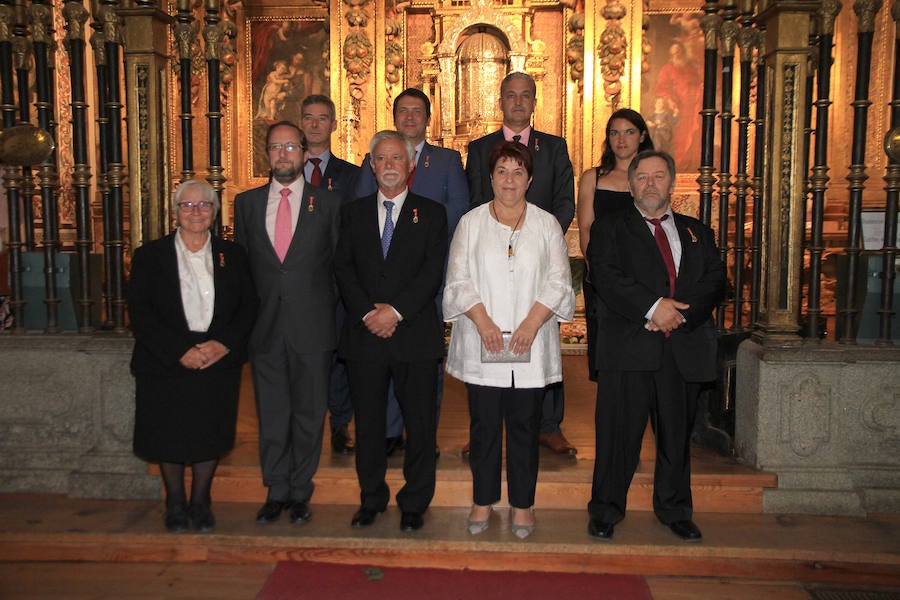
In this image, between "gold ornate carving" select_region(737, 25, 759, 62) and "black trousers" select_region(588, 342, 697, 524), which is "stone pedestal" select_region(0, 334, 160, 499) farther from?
"gold ornate carving" select_region(737, 25, 759, 62)

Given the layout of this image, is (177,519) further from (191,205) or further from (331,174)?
(331,174)

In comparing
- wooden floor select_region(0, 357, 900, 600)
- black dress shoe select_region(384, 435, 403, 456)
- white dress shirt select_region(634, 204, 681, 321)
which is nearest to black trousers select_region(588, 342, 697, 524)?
wooden floor select_region(0, 357, 900, 600)

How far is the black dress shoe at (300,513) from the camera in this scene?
3600mm

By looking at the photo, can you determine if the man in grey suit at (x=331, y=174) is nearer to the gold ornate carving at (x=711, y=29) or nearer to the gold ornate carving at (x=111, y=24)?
the gold ornate carving at (x=111, y=24)

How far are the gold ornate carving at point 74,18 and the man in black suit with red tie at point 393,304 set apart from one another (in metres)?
1.87

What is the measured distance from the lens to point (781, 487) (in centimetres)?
383

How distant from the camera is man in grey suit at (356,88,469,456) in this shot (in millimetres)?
3885

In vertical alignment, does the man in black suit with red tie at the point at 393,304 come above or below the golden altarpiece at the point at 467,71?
below

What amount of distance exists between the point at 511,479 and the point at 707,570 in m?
0.92

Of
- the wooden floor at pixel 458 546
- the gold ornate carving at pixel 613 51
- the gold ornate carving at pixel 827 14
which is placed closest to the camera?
the wooden floor at pixel 458 546

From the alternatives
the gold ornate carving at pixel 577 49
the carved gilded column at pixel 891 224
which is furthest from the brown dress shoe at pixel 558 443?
the gold ornate carving at pixel 577 49

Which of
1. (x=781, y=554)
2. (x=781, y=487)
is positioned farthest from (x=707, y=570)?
(x=781, y=487)

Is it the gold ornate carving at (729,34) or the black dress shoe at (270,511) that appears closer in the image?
the black dress shoe at (270,511)

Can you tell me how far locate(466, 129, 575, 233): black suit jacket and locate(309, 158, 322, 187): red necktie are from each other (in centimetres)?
81
